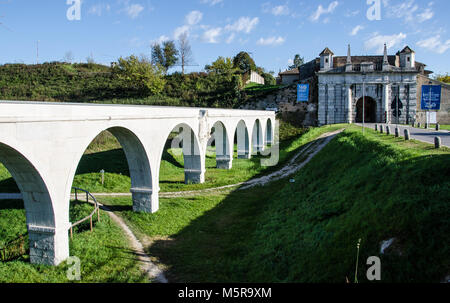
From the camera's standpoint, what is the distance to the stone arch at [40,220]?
34.2 feet

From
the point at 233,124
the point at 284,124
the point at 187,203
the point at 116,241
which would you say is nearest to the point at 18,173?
the point at 116,241

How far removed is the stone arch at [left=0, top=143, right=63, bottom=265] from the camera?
1043cm

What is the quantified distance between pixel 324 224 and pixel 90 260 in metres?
7.75

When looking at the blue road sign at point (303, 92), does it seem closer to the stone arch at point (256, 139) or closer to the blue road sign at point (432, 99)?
the stone arch at point (256, 139)

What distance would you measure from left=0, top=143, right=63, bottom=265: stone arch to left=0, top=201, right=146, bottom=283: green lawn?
0.34m

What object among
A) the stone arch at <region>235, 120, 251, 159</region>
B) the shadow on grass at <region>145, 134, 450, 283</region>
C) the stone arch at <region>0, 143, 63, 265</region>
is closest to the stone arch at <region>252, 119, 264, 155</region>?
the stone arch at <region>235, 120, 251, 159</region>

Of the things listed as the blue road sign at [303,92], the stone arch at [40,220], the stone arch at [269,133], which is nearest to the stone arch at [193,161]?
the stone arch at [40,220]

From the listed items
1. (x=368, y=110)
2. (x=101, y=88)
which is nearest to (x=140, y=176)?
(x=368, y=110)

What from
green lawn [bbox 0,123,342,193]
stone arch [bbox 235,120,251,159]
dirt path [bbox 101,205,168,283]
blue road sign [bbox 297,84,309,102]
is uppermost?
blue road sign [bbox 297,84,309,102]

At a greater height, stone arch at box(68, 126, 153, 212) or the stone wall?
the stone wall

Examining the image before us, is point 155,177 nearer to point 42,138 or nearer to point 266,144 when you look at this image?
point 42,138

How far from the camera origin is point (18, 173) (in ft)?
33.8

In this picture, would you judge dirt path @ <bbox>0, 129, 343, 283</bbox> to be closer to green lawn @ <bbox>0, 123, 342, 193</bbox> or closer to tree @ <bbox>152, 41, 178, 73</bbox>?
green lawn @ <bbox>0, 123, 342, 193</bbox>

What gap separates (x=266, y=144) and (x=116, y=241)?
30.5 m
